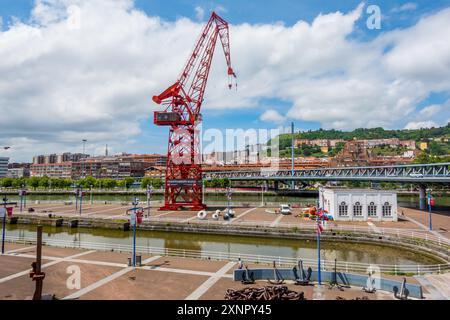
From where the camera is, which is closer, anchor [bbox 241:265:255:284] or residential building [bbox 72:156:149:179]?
anchor [bbox 241:265:255:284]

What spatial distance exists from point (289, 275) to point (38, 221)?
4276cm

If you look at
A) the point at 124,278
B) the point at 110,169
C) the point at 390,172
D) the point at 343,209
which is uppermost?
the point at 110,169

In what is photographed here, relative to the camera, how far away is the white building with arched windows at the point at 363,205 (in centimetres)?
4016

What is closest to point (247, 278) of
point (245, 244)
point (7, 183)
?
point (245, 244)

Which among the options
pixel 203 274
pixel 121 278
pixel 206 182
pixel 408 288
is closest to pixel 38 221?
pixel 121 278

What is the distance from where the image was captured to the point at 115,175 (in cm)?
18762

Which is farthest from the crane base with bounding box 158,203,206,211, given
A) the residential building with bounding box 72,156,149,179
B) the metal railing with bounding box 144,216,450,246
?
the residential building with bounding box 72,156,149,179

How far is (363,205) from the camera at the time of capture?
4053 cm

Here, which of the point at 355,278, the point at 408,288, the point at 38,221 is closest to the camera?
the point at 408,288

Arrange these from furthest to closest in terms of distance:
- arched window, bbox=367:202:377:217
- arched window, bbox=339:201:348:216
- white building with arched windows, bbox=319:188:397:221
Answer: arched window, bbox=339:201:348:216, arched window, bbox=367:202:377:217, white building with arched windows, bbox=319:188:397:221

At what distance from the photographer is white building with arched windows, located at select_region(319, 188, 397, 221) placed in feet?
132

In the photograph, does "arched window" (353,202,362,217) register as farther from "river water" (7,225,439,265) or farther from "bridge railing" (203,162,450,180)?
"bridge railing" (203,162,450,180)

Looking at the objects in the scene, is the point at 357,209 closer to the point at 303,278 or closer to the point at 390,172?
the point at 303,278

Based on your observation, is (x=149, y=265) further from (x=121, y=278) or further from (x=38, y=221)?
(x=38, y=221)
